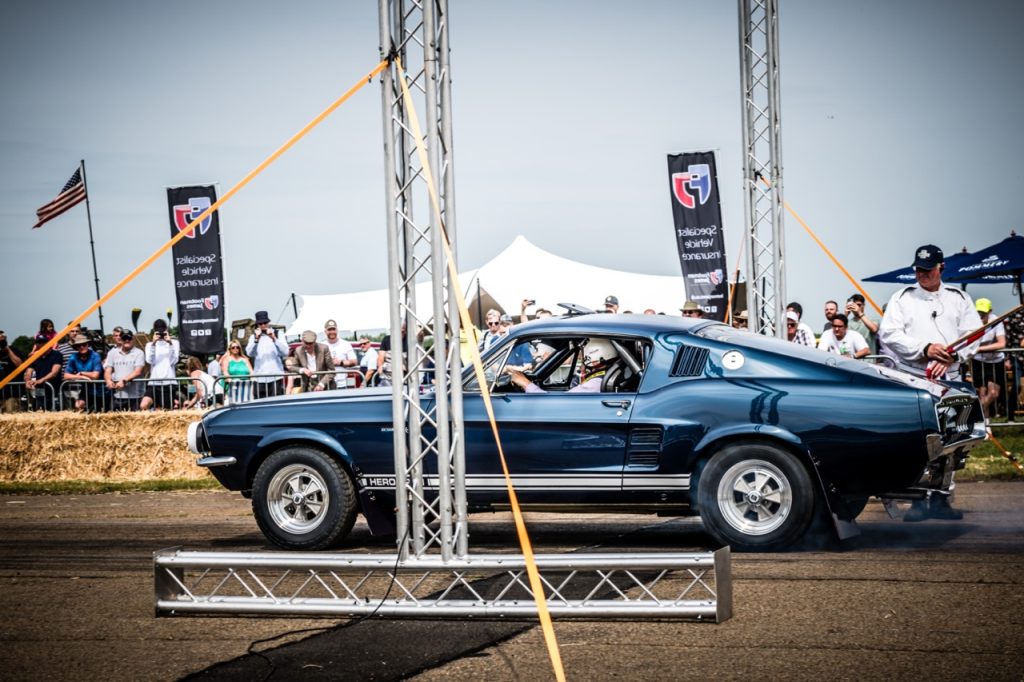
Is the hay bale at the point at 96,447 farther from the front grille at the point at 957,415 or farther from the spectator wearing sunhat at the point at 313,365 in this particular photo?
the front grille at the point at 957,415

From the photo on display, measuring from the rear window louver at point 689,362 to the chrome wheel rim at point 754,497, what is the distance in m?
0.71

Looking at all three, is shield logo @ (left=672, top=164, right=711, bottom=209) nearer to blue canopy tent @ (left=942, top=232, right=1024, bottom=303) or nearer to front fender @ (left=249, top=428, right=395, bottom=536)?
blue canopy tent @ (left=942, top=232, right=1024, bottom=303)

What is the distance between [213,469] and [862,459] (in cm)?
447

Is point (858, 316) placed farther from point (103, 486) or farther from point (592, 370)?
point (103, 486)

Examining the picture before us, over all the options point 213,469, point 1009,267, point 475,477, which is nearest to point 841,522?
point 475,477

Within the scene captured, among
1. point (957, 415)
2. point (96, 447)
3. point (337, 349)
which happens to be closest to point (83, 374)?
point (96, 447)

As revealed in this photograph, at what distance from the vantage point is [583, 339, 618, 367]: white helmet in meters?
8.20

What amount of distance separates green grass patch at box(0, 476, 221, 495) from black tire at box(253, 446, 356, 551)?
5.40 meters

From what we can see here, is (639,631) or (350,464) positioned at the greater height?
(350,464)

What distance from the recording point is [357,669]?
5.04 metres

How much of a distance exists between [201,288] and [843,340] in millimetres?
9519

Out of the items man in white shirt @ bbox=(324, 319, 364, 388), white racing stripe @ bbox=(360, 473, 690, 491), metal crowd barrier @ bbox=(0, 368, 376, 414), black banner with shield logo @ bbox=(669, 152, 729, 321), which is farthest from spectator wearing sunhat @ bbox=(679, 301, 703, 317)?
white racing stripe @ bbox=(360, 473, 690, 491)

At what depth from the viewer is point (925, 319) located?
947cm

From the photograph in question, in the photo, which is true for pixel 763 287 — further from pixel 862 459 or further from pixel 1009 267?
pixel 1009 267
